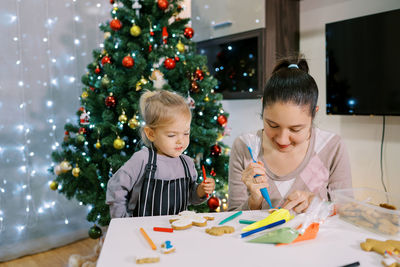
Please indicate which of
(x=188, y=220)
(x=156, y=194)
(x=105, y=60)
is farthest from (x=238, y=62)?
(x=188, y=220)

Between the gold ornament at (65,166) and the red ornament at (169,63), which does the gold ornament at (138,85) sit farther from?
the gold ornament at (65,166)

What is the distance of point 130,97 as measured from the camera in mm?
1838

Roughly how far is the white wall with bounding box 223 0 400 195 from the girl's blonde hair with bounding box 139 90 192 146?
1634 millimetres

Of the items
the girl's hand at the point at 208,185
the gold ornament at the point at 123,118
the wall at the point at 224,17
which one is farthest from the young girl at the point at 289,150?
the wall at the point at 224,17

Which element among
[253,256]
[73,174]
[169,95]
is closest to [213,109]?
[169,95]

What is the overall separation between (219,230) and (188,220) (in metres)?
0.09

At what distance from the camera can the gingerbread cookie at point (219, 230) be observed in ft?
2.25

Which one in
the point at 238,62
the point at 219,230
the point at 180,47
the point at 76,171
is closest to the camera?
the point at 219,230

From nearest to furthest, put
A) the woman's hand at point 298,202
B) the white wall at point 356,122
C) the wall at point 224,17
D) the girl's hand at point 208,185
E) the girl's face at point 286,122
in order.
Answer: the woman's hand at point 298,202 < the girl's face at point 286,122 < the girl's hand at point 208,185 < the white wall at point 356,122 < the wall at point 224,17

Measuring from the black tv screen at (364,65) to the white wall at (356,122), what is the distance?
179 mm

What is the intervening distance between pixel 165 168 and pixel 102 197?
0.82m

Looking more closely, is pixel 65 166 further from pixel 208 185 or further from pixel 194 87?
pixel 208 185

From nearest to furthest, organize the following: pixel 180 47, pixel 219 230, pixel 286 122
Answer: pixel 219 230 → pixel 286 122 → pixel 180 47

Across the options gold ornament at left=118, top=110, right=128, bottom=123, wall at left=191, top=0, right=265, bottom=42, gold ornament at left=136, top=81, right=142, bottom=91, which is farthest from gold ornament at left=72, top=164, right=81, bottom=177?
wall at left=191, top=0, right=265, bottom=42
